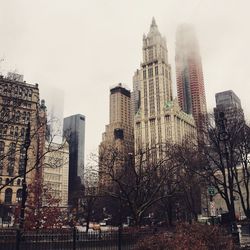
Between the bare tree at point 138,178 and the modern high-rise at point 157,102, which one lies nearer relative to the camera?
the bare tree at point 138,178

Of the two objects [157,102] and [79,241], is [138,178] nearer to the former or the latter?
[79,241]

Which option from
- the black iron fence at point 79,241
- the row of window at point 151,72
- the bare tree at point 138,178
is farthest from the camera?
the row of window at point 151,72

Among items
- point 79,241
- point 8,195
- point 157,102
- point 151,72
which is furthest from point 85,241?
point 151,72

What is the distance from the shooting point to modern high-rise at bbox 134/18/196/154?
161 metres

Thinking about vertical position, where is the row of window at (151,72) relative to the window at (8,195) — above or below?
above

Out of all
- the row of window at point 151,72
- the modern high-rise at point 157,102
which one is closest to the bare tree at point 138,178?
the modern high-rise at point 157,102

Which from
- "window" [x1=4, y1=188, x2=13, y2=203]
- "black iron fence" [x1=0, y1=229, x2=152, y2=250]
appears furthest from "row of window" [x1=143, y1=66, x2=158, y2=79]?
"black iron fence" [x1=0, y1=229, x2=152, y2=250]

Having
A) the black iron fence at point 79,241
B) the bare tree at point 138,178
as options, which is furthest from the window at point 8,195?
the black iron fence at point 79,241

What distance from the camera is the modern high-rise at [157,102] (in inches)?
6355

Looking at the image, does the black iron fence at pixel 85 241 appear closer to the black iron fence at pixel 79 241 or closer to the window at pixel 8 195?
the black iron fence at pixel 79 241

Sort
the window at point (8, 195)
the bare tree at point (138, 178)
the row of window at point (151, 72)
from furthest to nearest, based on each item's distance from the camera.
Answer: the row of window at point (151, 72) → the window at point (8, 195) → the bare tree at point (138, 178)

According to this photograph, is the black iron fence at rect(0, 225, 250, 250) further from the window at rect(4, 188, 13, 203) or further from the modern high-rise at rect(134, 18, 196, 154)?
the modern high-rise at rect(134, 18, 196, 154)

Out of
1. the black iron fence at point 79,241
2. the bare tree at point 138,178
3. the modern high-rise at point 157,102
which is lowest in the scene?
the black iron fence at point 79,241

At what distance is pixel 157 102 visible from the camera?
173 meters
